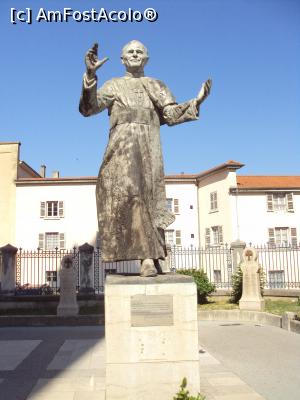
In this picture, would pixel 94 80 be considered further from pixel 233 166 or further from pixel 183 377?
pixel 233 166

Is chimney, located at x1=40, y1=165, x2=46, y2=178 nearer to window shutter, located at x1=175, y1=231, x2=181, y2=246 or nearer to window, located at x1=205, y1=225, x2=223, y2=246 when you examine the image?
window shutter, located at x1=175, y1=231, x2=181, y2=246

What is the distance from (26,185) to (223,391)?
27.8 metres

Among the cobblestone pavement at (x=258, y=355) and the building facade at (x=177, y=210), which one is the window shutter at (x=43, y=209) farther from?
the cobblestone pavement at (x=258, y=355)

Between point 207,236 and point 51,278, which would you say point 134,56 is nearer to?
point 51,278

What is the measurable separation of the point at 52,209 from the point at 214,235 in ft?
38.5

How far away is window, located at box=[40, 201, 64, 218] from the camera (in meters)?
30.8

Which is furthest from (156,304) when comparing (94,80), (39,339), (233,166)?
(233,166)

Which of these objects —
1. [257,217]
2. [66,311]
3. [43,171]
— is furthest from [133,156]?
[43,171]

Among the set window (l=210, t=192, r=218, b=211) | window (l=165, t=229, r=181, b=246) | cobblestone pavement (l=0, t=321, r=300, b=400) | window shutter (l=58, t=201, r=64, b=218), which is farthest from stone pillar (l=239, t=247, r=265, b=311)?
window shutter (l=58, t=201, r=64, b=218)

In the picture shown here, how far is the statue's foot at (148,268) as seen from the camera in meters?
4.36

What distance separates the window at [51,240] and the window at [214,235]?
34.0 feet

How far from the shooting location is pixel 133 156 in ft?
15.0

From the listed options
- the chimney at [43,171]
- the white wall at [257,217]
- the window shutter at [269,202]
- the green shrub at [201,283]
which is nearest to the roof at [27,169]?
the chimney at [43,171]

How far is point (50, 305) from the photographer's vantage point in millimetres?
16422
